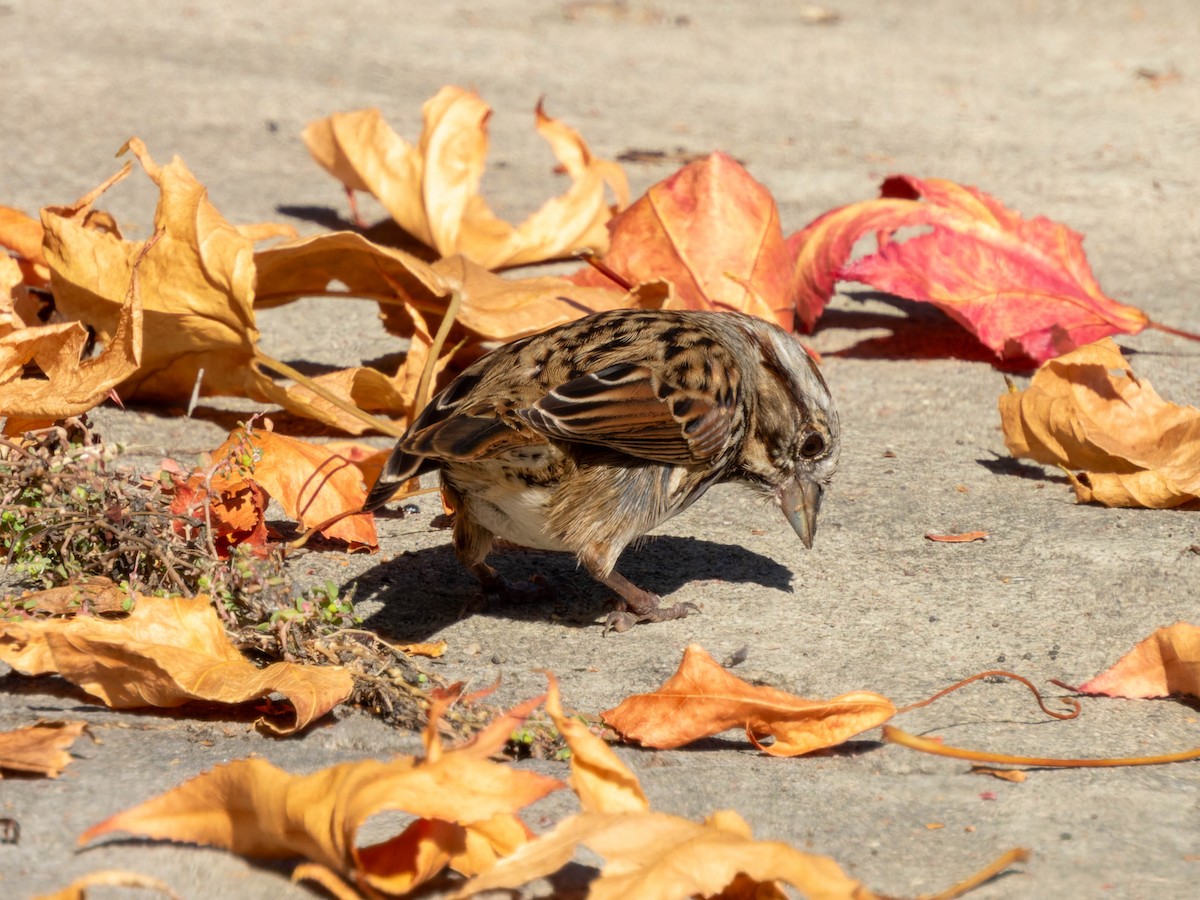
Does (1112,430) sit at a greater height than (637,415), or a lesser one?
lesser

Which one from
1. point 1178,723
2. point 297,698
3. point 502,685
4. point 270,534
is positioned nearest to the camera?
point 297,698

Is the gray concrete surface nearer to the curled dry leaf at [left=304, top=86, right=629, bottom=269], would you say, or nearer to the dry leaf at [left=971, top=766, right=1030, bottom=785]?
the dry leaf at [left=971, top=766, right=1030, bottom=785]

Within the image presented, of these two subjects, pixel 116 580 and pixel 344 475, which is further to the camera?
pixel 344 475

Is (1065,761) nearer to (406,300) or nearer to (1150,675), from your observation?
(1150,675)

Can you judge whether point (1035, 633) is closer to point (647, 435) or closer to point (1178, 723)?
point (1178, 723)

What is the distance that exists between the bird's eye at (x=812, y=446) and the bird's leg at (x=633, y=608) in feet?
1.81

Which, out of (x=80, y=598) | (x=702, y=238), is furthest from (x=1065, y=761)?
(x=702, y=238)

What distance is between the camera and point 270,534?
4.14m

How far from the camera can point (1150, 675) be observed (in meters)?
3.36

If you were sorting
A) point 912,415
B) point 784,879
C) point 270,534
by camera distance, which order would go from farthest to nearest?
point 912,415, point 270,534, point 784,879

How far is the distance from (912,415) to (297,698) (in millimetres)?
2876

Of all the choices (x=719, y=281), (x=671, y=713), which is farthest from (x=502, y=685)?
(x=719, y=281)

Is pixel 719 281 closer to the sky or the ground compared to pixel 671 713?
closer to the sky

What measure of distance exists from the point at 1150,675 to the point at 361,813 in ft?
6.29
